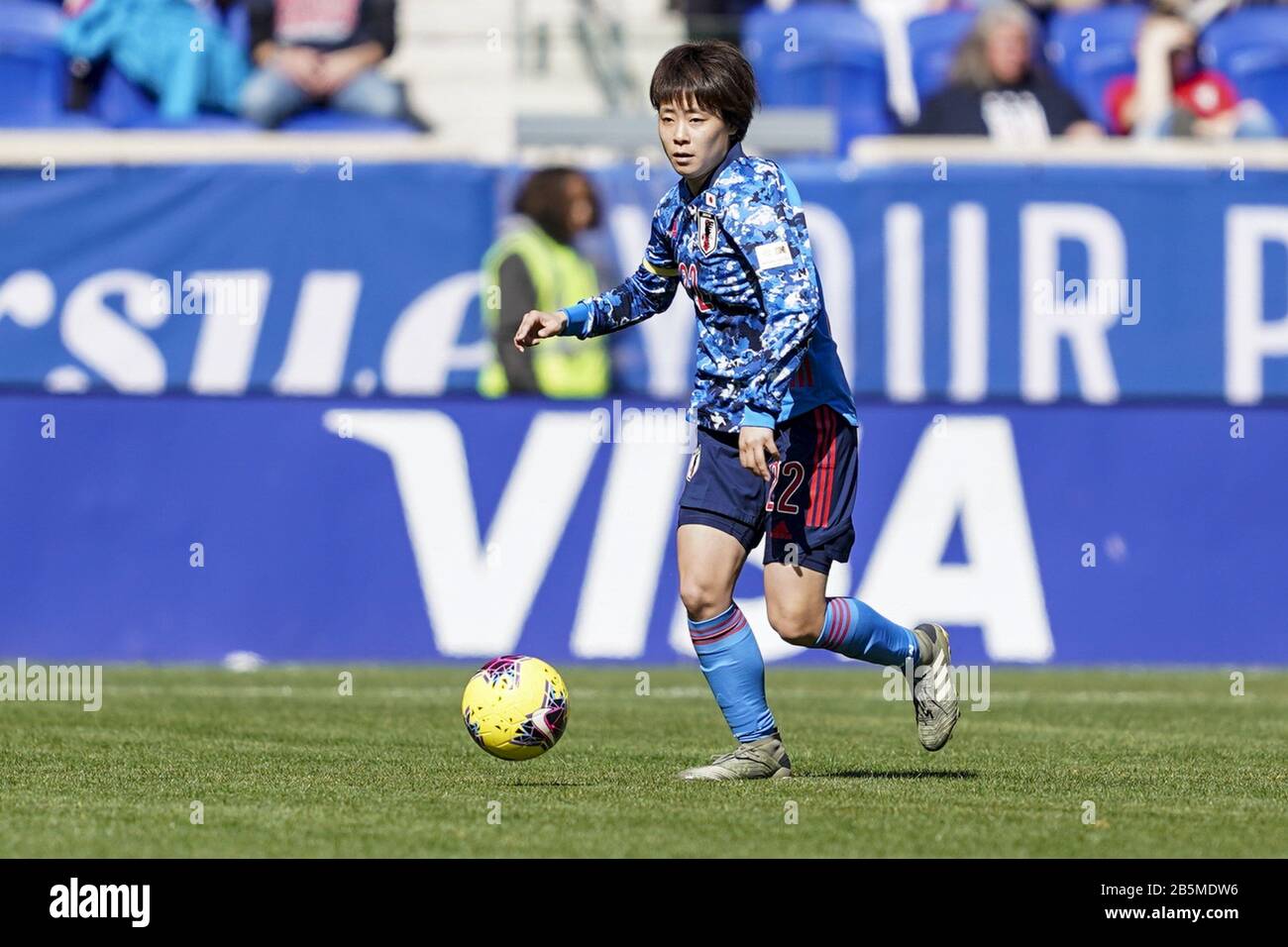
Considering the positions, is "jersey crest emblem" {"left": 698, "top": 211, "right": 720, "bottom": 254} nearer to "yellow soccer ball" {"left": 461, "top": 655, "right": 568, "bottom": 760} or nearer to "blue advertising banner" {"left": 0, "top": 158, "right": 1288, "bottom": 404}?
"yellow soccer ball" {"left": 461, "top": 655, "right": 568, "bottom": 760}

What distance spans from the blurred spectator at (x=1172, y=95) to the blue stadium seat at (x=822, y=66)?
180 centimetres

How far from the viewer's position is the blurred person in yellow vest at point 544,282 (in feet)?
48.9

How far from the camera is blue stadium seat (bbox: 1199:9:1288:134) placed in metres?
18.0

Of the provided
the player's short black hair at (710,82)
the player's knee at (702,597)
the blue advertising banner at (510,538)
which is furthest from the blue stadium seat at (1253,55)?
the player's knee at (702,597)

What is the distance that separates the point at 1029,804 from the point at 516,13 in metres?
10.7

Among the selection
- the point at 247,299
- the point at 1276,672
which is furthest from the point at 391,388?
the point at 1276,672

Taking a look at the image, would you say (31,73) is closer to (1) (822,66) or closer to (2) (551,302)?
(2) (551,302)

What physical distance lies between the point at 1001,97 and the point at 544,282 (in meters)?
3.90

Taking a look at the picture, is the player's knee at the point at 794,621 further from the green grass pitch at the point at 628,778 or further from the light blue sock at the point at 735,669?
the green grass pitch at the point at 628,778

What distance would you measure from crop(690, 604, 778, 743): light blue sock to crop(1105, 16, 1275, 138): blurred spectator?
10785 millimetres

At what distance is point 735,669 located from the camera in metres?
7.41

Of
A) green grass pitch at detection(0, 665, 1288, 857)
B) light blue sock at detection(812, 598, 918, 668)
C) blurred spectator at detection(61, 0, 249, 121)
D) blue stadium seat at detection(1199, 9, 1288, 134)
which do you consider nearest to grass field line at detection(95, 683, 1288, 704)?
green grass pitch at detection(0, 665, 1288, 857)

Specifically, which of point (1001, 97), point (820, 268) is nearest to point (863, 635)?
point (820, 268)
